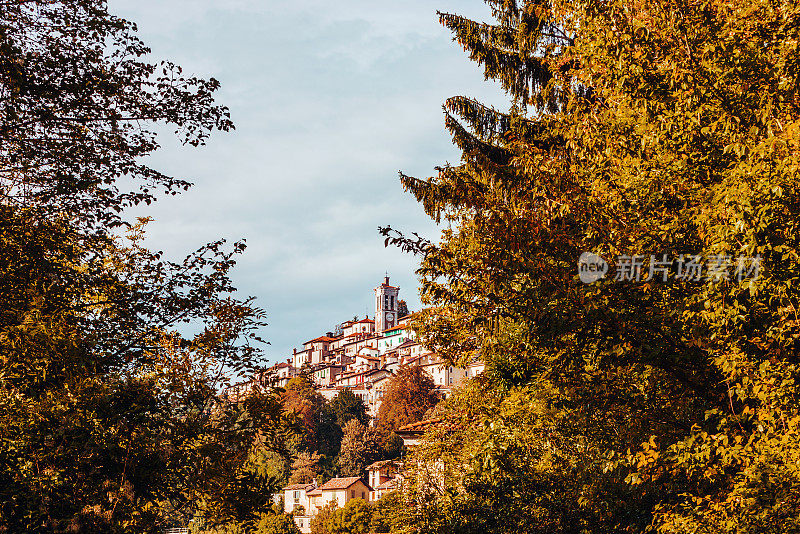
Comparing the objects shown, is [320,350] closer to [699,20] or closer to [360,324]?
[360,324]

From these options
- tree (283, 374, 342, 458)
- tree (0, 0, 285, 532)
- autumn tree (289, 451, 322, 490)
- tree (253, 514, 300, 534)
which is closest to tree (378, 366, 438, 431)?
autumn tree (289, 451, 322, 490)

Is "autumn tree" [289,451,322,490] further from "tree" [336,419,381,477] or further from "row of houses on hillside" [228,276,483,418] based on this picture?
"row of houses on hillside" [228,276,483,418]

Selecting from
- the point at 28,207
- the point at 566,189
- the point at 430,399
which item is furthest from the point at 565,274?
the point at 430,399

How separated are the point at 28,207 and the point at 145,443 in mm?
3600

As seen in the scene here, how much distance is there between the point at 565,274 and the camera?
299 inches

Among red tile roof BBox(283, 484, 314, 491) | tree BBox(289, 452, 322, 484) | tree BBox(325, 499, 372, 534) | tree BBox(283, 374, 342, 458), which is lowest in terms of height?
tree BBox(325, 499, 372, 534)

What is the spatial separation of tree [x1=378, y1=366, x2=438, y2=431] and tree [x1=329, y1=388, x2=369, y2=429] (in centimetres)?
1234

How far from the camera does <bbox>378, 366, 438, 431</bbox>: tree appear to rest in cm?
10014

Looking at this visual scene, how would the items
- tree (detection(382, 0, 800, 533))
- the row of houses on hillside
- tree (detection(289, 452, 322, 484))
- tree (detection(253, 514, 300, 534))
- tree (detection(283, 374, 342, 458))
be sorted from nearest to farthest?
tree (detection(382, 0, 800, 533)), tree (detection(253, 514, 300, 534)), tree (detection(289, 452, 322, 484)), tree (detection(283, 374, 342, 458)), the row of houses on hillside

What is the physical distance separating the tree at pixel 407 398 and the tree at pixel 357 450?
10.2 feet

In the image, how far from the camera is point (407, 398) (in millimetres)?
103062

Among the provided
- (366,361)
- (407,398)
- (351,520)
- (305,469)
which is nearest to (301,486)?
(305,469)

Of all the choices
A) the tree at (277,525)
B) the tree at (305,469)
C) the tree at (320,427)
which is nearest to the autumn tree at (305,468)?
the tree at (305,469)

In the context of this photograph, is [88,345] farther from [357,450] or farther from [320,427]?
[320,427]
